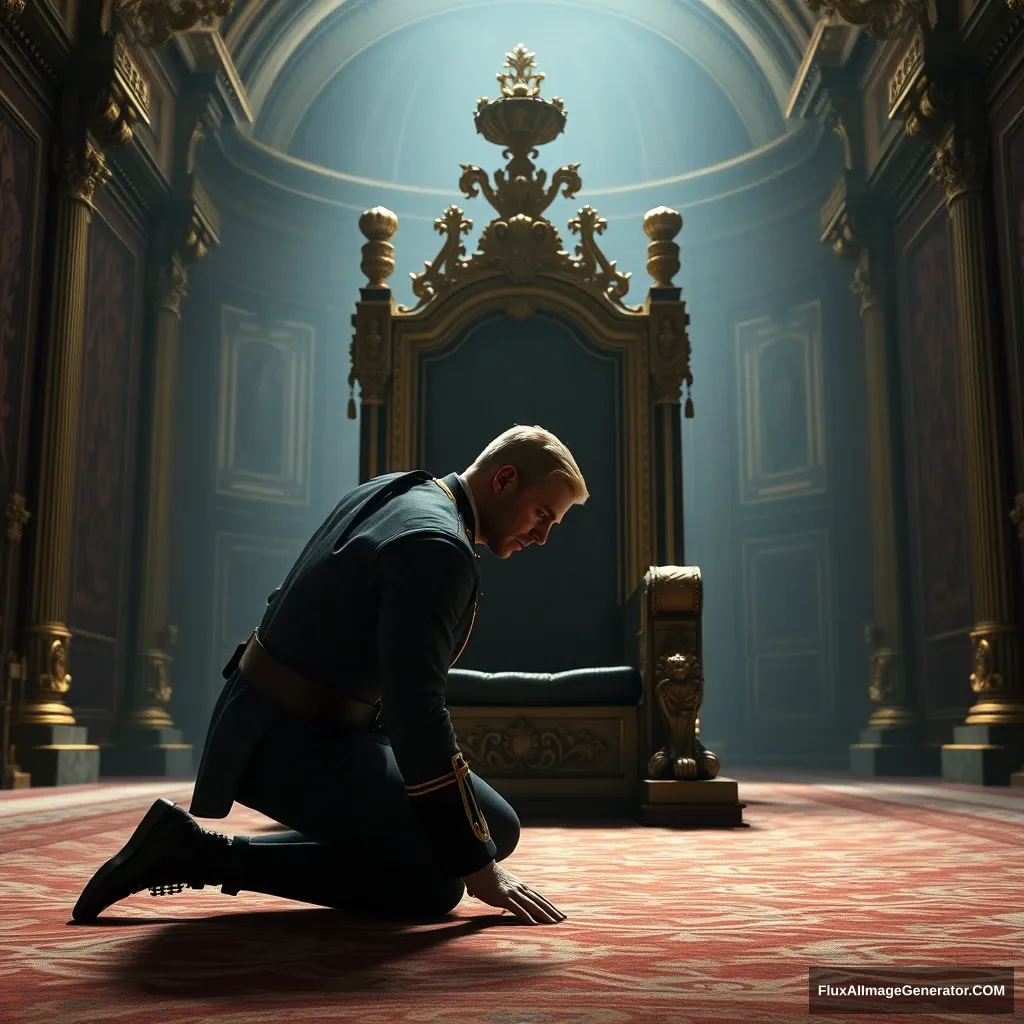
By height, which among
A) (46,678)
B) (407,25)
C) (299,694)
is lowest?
(299,694)

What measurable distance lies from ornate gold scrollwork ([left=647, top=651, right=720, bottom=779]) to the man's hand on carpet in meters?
2.02

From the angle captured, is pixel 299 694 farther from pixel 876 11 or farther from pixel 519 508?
pixel 876 11

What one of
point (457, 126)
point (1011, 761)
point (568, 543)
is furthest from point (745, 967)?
point (457, 126)

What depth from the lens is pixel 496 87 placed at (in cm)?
1103

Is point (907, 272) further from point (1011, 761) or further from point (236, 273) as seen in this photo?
point (236, 273)

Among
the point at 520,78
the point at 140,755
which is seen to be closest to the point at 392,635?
the point at 520,78

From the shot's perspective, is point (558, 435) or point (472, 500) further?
point (558, 435)

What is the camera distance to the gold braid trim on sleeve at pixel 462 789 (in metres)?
1.55

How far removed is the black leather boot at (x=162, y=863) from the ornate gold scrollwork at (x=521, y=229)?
3.24m

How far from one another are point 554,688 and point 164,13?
4.48 metres

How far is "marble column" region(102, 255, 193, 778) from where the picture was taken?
756 centimetres

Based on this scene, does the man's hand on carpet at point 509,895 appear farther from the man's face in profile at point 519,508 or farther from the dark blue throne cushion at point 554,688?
the dark blue throne cushion at point 554,688

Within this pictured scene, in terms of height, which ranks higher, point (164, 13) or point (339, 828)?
point (164, 13)

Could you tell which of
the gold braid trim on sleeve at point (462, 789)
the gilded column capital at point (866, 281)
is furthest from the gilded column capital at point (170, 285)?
the gold braid trim on sleeve at point (462, 789)
